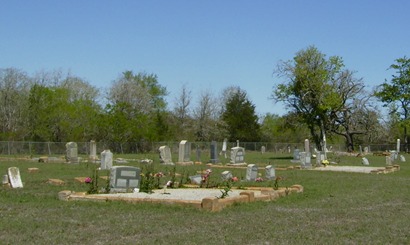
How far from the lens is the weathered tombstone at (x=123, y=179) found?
14625 millimetres

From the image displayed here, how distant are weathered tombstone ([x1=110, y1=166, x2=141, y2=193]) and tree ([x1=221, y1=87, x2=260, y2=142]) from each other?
62.6 metres

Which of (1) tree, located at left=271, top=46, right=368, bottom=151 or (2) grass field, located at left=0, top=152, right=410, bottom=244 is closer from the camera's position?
(2) grass field, located at left=0, top=152, right=410, bottom=244

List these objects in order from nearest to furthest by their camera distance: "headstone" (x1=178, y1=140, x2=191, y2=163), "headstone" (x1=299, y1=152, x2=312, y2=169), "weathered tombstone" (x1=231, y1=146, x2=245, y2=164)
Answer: "headstone" (x1=299, y1=152, x2=312, y2=169) → "weathered tombstone" (x1=231, y1=146, x2=245, y2=164) → "headstone" (x1=178, y1=140, x2=191, y2=163)

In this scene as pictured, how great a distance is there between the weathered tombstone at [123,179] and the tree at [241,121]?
6264cm

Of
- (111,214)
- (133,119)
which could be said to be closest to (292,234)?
(111,214)

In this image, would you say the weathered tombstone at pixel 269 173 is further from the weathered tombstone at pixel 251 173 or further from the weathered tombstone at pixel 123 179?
the weathered tombstone at pixel 123 179

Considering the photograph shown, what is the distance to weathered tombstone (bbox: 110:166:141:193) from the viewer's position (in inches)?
576

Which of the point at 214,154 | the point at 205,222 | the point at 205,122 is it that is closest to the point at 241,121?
the point at 205,122

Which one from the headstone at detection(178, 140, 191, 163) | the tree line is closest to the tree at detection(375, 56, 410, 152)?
the tree line

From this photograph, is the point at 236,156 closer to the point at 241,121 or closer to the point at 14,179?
the point at 14,179

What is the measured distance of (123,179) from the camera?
48.4 ft

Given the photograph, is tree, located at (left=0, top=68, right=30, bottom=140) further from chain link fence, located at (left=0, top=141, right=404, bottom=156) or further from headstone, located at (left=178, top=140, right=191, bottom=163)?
headstone, located at (left=178, top=140, right=191, bottom=163)

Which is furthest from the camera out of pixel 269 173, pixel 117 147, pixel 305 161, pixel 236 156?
pixel 117 147

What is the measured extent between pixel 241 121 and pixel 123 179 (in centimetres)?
6448
